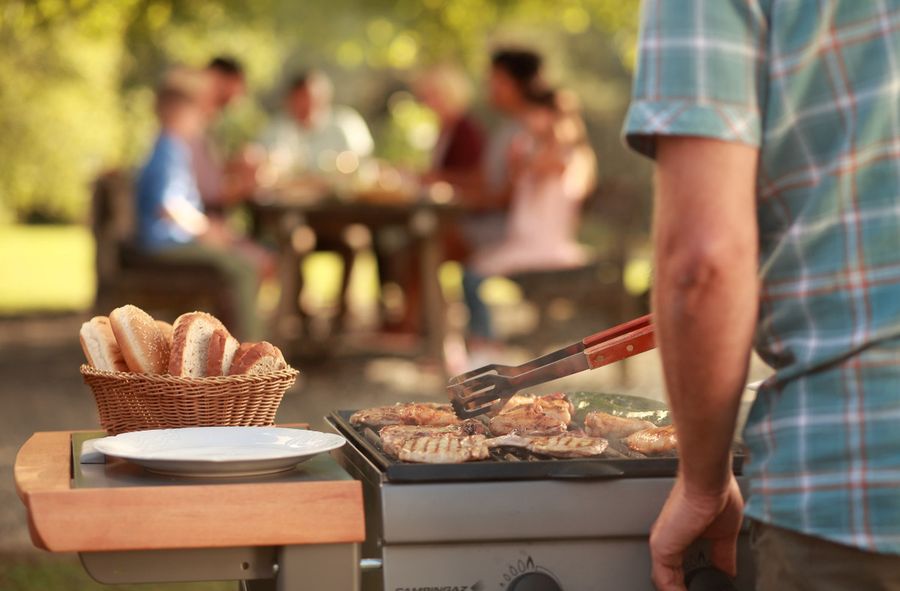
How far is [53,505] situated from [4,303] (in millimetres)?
13331

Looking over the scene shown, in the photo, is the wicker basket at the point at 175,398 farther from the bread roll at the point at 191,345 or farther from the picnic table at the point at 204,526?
the picnic table at the point at 204,526

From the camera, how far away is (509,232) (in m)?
8.56

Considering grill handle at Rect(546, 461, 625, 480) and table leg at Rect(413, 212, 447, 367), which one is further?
table leg at Rect(413, 212, 447, 367)

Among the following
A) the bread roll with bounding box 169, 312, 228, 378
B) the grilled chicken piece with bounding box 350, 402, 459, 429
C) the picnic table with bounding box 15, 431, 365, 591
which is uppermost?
the bread roll with bounding box 169, 312, 228, 378

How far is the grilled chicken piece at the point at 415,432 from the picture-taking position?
2.16 meters

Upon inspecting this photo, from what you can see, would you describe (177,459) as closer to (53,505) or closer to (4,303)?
(53,505)

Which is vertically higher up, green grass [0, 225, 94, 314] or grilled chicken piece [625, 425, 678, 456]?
green grass [0, 225, 94, 314]

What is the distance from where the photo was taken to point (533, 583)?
204 cm

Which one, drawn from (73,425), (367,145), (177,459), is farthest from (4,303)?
(177,459)

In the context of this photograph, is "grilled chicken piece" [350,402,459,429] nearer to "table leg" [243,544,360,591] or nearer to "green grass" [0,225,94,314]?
"table leg" [243,544,360,591]

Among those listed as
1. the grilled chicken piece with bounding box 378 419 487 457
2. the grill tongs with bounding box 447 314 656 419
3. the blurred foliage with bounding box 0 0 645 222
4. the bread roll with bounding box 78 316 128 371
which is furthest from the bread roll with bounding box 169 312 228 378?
the blurred foliage with bounding box 0 0 645 222

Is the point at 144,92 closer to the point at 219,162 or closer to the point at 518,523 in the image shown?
the point at 219,162

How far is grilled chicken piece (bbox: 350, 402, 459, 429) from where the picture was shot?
2.46 m

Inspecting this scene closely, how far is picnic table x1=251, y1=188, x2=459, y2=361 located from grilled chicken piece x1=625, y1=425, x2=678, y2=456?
20.8ft
